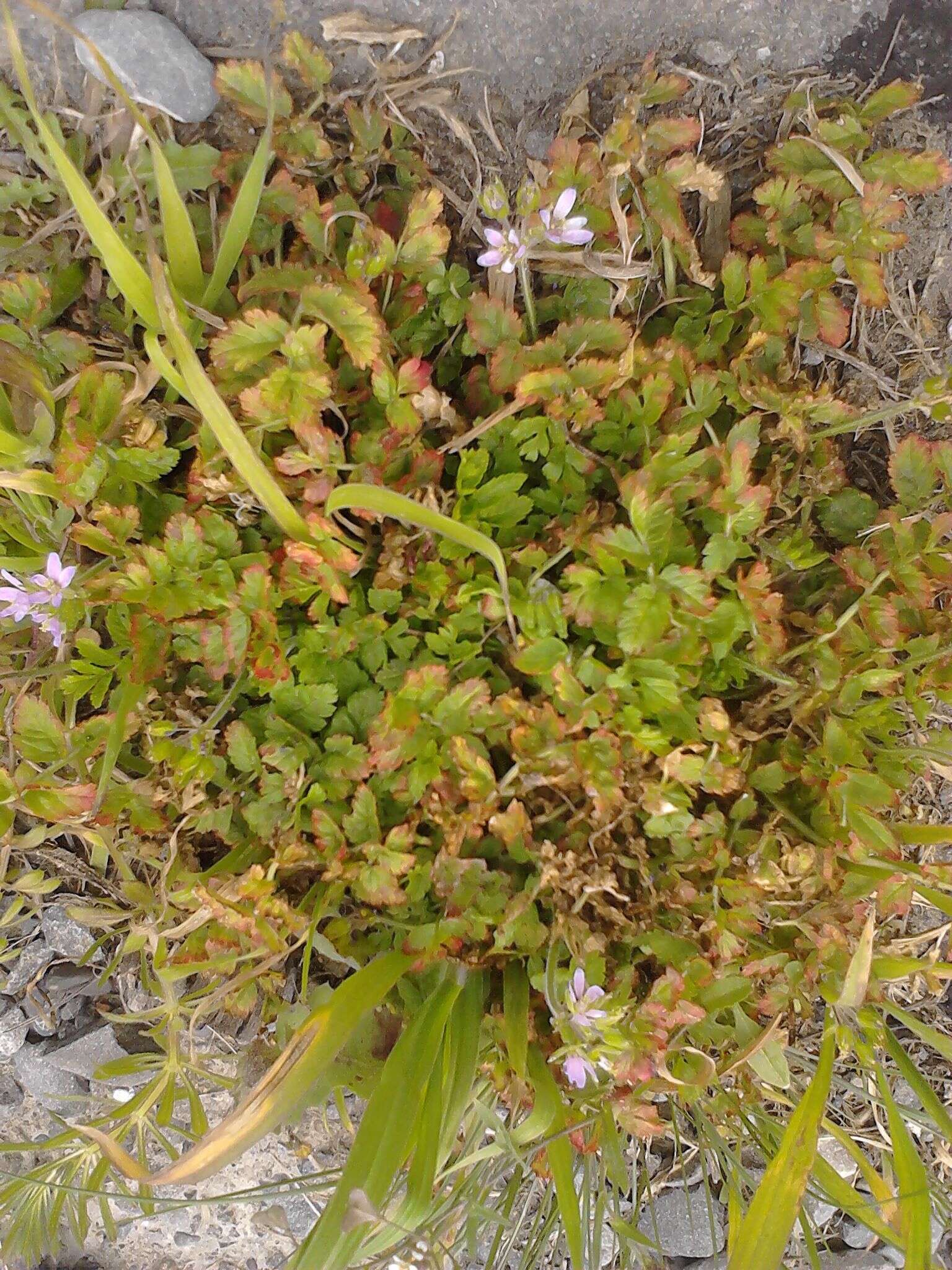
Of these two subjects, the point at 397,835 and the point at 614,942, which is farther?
the point at 614,942

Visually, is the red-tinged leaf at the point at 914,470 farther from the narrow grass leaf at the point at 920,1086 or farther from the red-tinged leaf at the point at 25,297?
the red-tinged leaf at the point at 25,297

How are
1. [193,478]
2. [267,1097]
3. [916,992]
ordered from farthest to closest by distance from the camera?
[916,992], [193,478], [267,1097]

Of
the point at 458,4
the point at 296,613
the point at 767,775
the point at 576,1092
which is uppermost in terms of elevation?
the point at 458,4

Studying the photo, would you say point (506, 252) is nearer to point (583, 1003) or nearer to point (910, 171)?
point (910, 171)

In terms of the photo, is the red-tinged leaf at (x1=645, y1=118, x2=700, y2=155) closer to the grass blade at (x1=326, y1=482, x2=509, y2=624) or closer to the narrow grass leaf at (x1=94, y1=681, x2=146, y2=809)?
the grass blade at (x1=326, y1=482, x2=509, y2=624)

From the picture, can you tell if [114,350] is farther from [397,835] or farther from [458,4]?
[397,835]

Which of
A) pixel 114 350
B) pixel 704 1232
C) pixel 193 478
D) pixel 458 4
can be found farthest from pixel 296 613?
pixel 704 1232

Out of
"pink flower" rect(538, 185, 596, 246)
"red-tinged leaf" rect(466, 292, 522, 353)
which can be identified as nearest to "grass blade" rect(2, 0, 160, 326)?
"red-tinged leaf" rect(466, 292, 522, 353)
